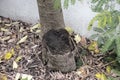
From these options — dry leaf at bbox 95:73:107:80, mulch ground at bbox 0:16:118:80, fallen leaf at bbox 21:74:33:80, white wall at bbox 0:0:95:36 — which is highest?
white wall at bbox 0:0:95:36

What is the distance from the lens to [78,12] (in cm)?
352

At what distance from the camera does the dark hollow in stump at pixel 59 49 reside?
3004 millimetres

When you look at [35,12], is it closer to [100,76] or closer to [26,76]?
[26,76]

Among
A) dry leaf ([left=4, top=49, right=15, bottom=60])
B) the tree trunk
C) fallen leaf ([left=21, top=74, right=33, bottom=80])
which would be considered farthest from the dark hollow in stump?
dry leaf ([left=4, top=49, right=15, bottom=60])

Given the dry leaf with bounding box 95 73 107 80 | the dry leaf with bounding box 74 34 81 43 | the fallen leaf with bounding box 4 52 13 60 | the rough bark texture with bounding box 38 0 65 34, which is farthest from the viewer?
the dry leaf with bounding box 74 34 81 43

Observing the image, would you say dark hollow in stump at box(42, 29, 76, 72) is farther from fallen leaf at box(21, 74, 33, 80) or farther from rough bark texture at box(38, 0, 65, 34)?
fallen leaf at box(21, 74, 33, 80)

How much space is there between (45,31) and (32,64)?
15.7 inches

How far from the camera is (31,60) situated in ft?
10.9

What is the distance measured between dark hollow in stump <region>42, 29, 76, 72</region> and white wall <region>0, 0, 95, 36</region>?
51 cm

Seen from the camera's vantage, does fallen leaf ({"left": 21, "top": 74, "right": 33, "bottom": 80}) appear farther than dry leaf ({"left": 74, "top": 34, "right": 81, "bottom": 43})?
No

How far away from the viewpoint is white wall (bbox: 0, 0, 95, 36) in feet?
11.4

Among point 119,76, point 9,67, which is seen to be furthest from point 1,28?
point 119,76

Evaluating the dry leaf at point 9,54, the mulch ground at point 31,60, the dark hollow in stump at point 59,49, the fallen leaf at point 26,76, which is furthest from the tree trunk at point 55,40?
the dry leaf at point 9,54

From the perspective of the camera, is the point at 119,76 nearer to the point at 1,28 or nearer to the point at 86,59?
the point at 86,59
